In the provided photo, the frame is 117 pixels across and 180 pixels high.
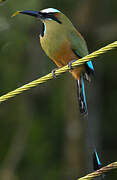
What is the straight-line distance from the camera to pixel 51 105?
535 cm

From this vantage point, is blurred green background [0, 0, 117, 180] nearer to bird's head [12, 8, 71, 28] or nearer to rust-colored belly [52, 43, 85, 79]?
bird's head [12, 8, 71, 28]

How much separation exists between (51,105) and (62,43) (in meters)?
2.19

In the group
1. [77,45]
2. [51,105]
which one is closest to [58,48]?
[77,45]

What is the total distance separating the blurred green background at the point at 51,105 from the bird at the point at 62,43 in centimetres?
165

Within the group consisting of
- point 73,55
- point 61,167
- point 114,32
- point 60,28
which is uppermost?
point 114,32

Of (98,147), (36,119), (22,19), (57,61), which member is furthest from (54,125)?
(57,61)

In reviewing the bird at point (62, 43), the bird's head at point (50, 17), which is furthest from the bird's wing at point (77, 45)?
the bird's head at point (50, 17)

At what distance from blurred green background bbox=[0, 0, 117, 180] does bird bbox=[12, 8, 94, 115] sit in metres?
1.65

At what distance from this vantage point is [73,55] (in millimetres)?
3311

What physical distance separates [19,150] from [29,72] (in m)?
0.97

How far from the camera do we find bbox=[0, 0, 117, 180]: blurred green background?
513 cm

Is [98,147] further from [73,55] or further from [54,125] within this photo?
[73,55]

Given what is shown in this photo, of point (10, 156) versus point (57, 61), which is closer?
point (57, 61)

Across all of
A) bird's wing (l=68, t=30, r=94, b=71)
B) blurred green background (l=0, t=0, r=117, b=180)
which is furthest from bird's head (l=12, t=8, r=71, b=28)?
blurred green background (l=0, t=0, r=117, b=180)
